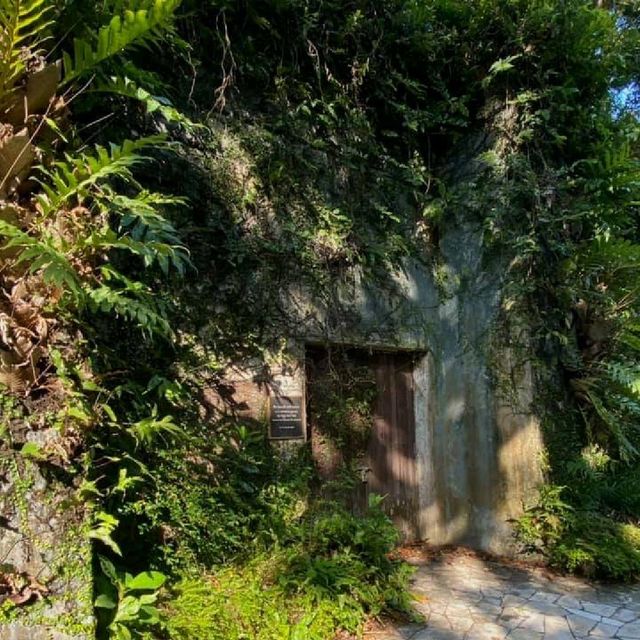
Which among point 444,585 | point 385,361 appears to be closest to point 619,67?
point 385,361

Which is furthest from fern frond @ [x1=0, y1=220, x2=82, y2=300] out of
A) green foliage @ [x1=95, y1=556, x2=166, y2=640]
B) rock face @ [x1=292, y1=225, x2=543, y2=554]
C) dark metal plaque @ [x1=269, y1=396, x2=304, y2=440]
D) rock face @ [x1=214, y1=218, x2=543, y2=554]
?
rock face @ [x1=292, y1=225, x2=543, y2=554]

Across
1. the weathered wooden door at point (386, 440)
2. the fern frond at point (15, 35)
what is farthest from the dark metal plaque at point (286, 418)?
the fern frond at point (15, 35)

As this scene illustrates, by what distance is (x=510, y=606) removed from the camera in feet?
12.7

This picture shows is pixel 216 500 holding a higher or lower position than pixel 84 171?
lower

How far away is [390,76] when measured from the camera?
16.8ft

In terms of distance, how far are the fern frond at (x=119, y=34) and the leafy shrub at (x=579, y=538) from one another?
4524 millimetres

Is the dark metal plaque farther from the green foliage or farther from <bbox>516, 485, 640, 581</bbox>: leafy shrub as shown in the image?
<bbox>516, 485, 640, 581</bbox>: leafy shrub

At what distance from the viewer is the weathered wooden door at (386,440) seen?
473 cm

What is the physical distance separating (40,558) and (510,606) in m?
3.05

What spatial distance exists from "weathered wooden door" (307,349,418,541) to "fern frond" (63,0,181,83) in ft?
8.88

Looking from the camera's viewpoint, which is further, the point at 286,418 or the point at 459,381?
the point at 459,381

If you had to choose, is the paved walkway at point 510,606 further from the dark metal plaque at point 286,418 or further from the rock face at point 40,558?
the rock face at point 40,558

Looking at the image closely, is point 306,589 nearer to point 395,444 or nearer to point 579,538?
point 395,444

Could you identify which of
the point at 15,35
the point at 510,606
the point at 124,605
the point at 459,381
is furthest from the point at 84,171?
the point at 459,381
